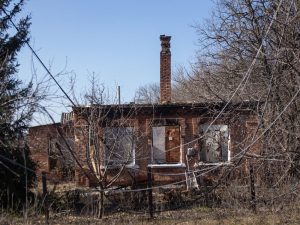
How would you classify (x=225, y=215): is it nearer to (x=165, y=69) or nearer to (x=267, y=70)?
(x=267, y=70)

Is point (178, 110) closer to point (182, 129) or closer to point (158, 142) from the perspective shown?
point (182, 129)

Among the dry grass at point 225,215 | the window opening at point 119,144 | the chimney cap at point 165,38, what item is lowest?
the dry grass at point 225,215

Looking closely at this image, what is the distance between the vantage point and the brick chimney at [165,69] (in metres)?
13.5

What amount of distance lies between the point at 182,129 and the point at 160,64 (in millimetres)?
3768

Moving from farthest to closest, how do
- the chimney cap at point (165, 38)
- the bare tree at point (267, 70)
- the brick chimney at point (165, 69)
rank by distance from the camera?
the chimney cap at point (165, 38) → the brick chimney at point (165, 69) → the bare tree at point (267, 70)

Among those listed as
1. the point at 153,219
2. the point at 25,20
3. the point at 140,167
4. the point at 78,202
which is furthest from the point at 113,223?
the point at 25,20

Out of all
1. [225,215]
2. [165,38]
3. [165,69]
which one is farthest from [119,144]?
[165,38]

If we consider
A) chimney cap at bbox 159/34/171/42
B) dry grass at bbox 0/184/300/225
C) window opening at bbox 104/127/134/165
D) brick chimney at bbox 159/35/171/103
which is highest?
chimney cap at bbox 159/34/171/42

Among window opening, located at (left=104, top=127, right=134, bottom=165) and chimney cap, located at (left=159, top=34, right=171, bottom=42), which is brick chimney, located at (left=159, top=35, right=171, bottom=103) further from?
window opening, located at (left=104, top=127, right=134, bottom=165)

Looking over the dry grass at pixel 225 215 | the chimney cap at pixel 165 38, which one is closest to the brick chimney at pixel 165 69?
the chimney cap at pixel 165 38

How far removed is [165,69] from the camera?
45.7 feet

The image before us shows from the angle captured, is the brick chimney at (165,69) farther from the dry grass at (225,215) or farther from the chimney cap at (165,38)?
the dry grass at (225,215)

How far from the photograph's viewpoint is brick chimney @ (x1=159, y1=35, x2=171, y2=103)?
1355 centimetres

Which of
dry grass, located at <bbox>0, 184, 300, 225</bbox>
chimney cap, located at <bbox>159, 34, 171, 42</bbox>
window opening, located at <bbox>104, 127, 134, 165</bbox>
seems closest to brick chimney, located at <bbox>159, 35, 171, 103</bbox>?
chimney cap, located at <bbox>159, 34, 171, 42</bbox>
